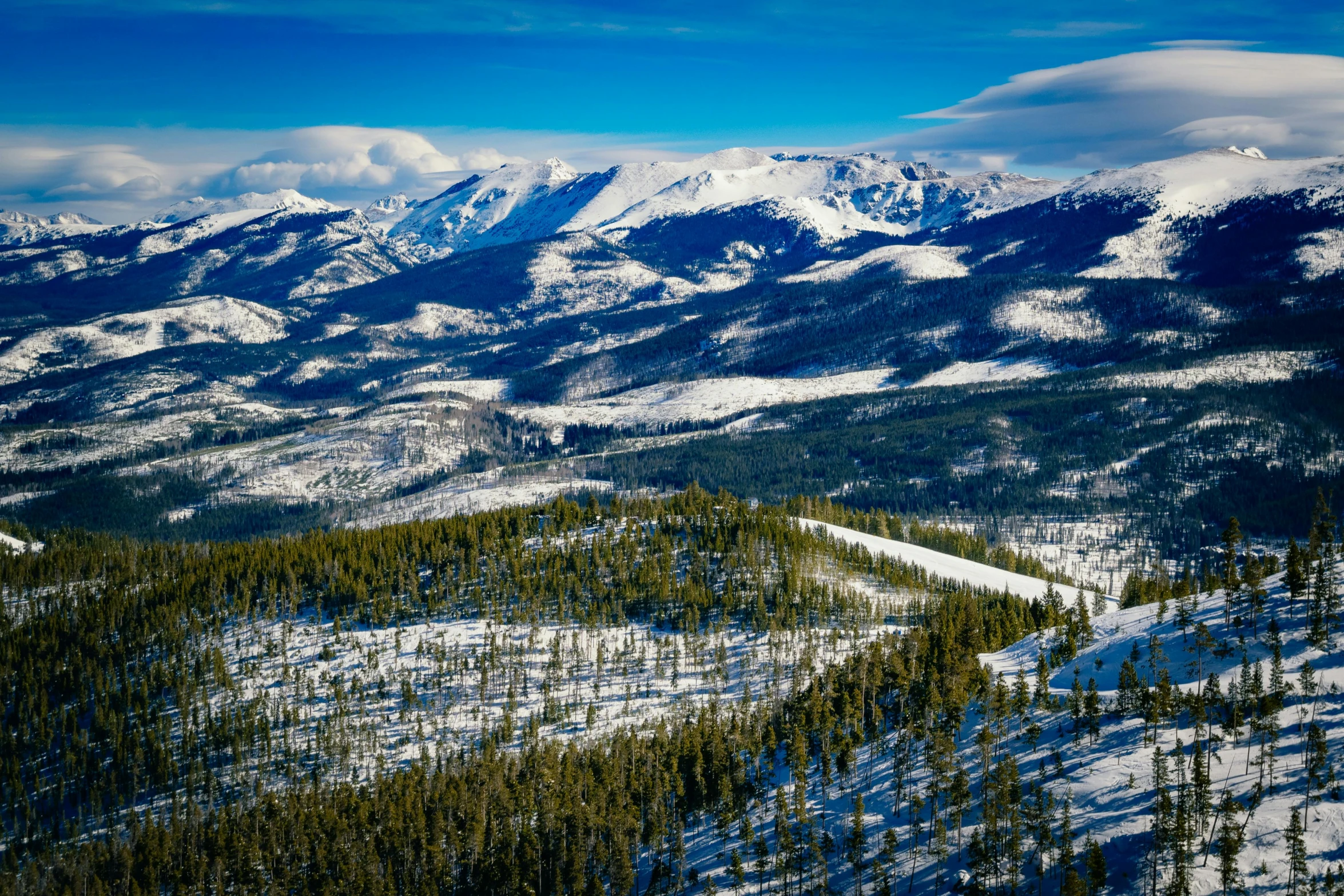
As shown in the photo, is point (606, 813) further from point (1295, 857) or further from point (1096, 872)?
point (1295, 857)

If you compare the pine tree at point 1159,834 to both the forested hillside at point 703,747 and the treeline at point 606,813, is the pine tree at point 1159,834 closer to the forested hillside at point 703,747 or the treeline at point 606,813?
the forested hillside at point 703,747

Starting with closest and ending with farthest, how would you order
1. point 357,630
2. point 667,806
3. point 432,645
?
point 667,806 → point 432,645 → point 357,630

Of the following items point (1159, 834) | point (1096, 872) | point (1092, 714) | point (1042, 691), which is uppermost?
point (1092, 714)

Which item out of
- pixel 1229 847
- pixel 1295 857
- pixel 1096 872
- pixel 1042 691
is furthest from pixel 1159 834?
pixel 1042 691

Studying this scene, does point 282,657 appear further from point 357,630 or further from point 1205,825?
point 1205,825

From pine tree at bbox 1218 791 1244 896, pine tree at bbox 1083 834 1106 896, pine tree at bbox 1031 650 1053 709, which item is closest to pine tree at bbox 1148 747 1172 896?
pine tree at bbox 1083 834 1106 896

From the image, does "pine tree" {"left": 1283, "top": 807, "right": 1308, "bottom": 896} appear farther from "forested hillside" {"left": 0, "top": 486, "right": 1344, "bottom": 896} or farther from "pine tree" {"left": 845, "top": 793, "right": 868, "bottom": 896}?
"pine tree" {"left": 845, "top": 793, "right": 868, "bottom": 896}

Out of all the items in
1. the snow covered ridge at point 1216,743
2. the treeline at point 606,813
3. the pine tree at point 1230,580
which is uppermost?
the pine tree at point 1230,580

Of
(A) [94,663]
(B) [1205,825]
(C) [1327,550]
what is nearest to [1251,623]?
(C) [1327,550]

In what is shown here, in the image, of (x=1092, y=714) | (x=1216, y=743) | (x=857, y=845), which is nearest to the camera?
(x=1216, y=743)

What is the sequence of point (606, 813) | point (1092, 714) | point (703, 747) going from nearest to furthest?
point (1092, 714), point (606, 813), point (703, 747)

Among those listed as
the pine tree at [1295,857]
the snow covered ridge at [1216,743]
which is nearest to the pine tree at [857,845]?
the snow covered ridge at [1216,743]
